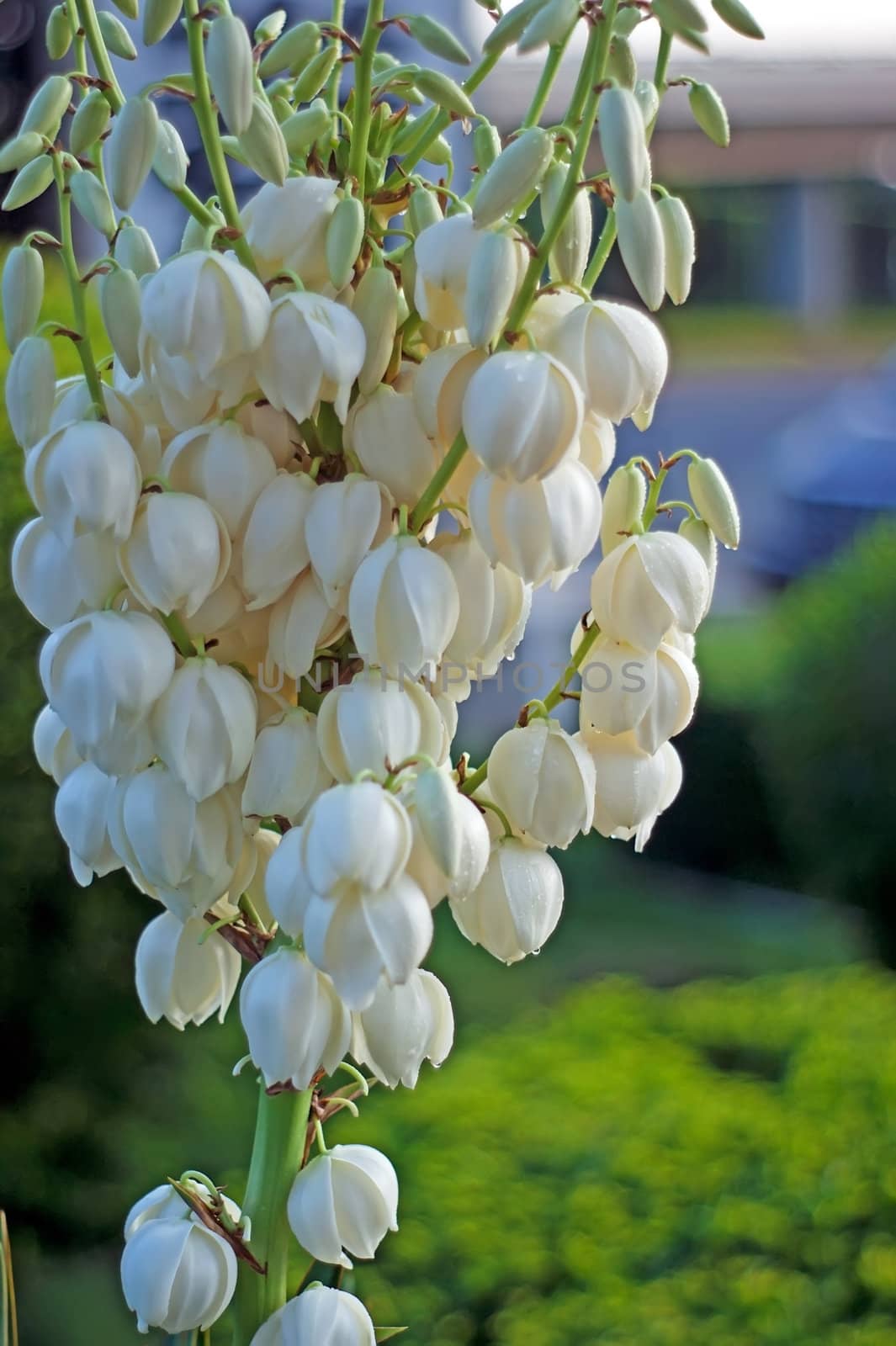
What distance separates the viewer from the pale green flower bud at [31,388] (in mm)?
465

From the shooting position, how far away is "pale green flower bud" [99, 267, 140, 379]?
1.46 ft

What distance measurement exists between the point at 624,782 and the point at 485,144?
25 centimetres

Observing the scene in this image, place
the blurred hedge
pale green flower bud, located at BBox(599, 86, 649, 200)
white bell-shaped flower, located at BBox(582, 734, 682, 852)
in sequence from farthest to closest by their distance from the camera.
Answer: the blurred hedge → white bell-shaped flower, located at BBox(582, 734, 682, 852) → pale green flower bud, located at BBox(599, 86, 649, 200)

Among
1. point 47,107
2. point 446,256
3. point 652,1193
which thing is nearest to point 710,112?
point 446,256

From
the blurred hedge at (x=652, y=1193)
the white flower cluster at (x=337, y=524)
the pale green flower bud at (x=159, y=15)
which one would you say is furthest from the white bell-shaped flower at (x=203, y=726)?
the blurred hedge at (x=652, y=1193)

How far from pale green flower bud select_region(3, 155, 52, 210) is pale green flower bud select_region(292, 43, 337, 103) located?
0.10m

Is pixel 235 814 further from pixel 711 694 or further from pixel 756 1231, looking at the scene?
pixel 711 694

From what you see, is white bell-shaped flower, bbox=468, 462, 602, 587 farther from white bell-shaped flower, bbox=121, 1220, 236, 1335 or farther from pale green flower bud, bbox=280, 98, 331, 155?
white bell-shaped flower, bbox=121, 1220, 236, 1335

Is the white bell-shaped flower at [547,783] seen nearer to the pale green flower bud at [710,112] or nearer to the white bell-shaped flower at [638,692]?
the white bell-shaped flower at [638,692]

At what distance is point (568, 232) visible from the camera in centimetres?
44

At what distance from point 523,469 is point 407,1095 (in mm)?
1149

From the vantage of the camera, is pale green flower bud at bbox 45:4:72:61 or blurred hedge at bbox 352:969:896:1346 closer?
pale green flower bud at bbox 45:4:72:61

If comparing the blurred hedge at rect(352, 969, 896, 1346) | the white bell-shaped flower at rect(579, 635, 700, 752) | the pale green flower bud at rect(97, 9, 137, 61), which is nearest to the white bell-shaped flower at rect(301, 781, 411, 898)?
the white bell-shaped flower at rect(579, 635, 700, 752)

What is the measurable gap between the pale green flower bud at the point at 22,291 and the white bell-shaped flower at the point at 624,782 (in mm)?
257
